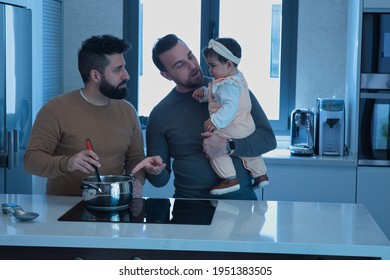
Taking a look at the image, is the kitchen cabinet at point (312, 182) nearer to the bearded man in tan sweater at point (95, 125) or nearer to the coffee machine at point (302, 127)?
the coffee machine at point (302, 127)

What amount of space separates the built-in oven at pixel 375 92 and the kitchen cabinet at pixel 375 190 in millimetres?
70

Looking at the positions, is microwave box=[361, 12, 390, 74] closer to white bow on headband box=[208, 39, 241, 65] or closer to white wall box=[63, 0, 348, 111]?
white wall box=[63, 0, 348, 111]

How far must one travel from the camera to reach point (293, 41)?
472 centimetres

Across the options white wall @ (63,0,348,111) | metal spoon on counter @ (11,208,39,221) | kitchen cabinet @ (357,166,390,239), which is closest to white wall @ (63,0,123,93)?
white wall @ (63,0,348,111)

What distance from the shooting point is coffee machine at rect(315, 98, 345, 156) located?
14.1 feet

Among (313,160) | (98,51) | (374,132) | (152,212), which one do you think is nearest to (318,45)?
(374,132)

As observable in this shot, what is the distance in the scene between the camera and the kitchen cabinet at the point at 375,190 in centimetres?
416

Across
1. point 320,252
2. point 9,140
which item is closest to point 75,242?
point 320,252

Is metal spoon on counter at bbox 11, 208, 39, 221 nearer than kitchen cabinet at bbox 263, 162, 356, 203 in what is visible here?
Yes

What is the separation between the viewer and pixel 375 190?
13.7ft

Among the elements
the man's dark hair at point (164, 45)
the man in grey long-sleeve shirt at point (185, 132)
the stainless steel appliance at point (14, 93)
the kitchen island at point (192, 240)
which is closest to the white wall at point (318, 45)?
the stainless steel appliance at point (14, 93)

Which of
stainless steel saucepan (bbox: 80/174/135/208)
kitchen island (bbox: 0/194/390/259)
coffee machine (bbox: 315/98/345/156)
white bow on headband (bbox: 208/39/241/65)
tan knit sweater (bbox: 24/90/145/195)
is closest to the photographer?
kitchen island (bbox: 0/194/390/259)

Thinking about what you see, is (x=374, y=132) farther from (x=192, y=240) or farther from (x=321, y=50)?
(x=192, y=240)

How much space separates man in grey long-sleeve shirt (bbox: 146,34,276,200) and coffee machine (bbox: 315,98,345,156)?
146cm
